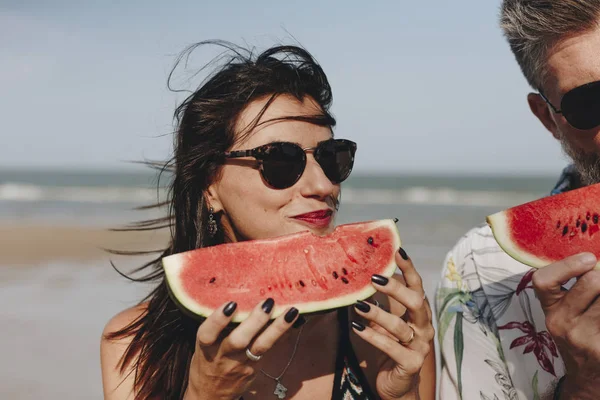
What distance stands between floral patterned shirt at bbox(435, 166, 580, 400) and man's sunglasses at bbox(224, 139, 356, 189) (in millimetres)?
930

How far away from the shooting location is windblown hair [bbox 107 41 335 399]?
3.01 m

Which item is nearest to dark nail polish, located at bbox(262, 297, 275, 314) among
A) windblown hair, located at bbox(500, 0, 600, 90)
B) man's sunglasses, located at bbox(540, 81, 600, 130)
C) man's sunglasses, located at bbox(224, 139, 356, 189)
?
man's sunglasses, located at bbox(224, 139, 356, 189)

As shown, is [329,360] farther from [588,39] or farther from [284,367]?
[588,39]

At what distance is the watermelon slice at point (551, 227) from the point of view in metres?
2.43

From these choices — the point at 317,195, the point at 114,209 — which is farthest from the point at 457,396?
the point at 114,209

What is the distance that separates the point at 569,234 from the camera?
252 cm

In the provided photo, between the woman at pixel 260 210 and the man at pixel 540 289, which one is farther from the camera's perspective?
the woman at pixel 260 210

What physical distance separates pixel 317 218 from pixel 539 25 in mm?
1428

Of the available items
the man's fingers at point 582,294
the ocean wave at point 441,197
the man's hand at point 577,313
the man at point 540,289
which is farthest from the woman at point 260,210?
the ocean wave at point 441,197

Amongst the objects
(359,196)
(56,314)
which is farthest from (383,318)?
(359,196)

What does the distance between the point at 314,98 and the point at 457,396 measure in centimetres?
178

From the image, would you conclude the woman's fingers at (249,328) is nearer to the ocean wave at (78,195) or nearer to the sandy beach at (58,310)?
the sandy beach at (58,310)

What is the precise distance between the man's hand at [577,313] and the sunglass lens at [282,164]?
1.26m

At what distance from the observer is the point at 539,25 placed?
2756 mm
